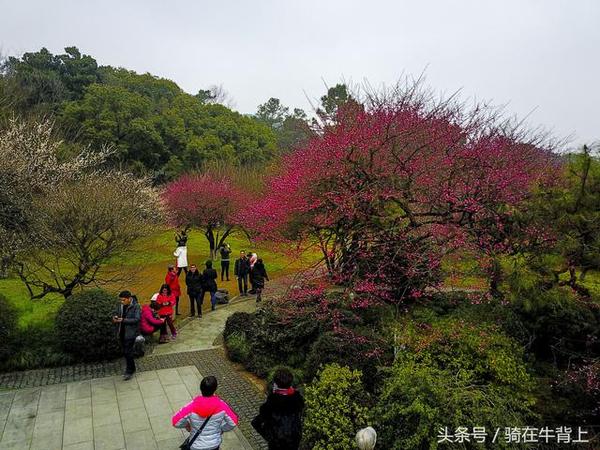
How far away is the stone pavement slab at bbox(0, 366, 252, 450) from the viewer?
561 centimetres

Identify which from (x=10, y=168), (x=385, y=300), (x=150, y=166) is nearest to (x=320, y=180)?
(x=385, y=300)

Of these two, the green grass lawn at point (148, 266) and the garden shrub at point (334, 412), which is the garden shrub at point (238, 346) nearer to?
the green grass lawn at point (148, 266)

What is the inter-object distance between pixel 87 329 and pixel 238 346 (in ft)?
Result: 9.77

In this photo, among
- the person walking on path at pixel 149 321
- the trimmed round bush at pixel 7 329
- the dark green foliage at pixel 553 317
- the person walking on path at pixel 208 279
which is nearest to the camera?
the dark green foliage at pixel 553 317

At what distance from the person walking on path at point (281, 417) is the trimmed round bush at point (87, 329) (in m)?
4.96

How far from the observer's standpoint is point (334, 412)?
522 cm

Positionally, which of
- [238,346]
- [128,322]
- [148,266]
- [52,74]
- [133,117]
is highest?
[52,74]

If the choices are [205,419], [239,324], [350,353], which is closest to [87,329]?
[239,324]

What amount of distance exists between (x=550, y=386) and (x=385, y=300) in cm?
336

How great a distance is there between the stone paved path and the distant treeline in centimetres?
1913

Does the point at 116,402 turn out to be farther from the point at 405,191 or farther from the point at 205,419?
the point at 405,191

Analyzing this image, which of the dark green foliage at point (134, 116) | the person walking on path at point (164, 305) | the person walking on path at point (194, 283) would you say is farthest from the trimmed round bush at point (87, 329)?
the dark green foliage at point (134, 116)

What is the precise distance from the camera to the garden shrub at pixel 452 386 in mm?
4641

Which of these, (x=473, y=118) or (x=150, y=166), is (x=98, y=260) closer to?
(x=473, y=118)
